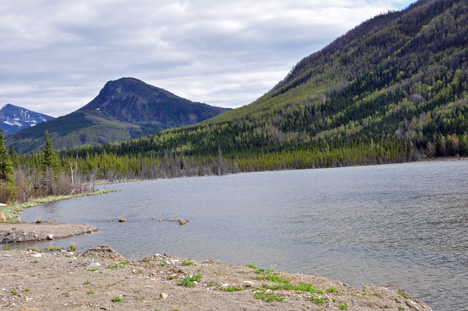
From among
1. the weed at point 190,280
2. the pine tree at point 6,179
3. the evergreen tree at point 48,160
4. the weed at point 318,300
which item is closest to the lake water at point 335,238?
the weed at point 318,300

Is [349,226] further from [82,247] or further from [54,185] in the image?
[54,185]

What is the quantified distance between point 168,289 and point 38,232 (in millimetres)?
31991

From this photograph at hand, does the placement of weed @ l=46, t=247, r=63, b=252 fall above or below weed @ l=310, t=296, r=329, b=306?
below

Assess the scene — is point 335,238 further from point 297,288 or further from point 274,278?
point 297,288

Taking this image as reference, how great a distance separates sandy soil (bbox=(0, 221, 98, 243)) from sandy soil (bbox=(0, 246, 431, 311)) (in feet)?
60.9

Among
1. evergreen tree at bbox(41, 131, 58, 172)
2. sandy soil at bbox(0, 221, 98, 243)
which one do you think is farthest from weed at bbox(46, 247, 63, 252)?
evergreen tree at bbox(41, 131, 58, 172)

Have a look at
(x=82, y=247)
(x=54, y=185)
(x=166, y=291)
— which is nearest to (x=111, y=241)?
(x=82, y=247)

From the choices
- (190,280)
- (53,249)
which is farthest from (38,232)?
(190,280)

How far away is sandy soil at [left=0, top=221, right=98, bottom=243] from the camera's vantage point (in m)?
42.0

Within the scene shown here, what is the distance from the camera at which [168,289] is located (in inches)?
736

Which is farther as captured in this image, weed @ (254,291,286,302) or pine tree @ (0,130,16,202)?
pine tree @ (0,130,16,202)

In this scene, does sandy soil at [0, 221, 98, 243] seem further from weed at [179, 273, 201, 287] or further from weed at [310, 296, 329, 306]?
weed at [310, 296, 329, 306]

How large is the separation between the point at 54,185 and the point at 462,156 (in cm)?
18781

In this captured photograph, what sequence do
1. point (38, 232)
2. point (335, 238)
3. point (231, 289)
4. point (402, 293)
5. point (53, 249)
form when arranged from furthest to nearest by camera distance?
point (38, 232) < point (335, 238) < point (53, 249) < point (402, 293) < point (231, 289)
